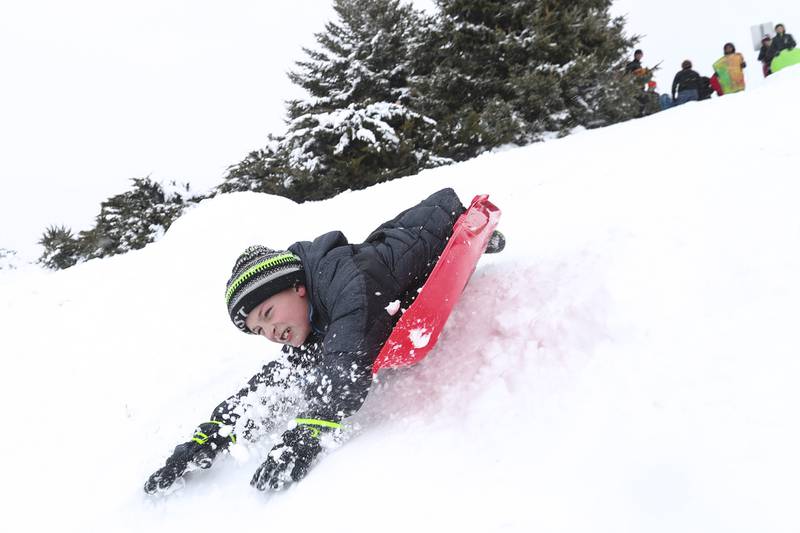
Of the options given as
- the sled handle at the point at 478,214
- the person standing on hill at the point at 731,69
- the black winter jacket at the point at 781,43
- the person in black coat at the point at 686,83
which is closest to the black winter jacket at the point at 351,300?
the sled handle at the point at 478,214

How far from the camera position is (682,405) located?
1091 millimetres

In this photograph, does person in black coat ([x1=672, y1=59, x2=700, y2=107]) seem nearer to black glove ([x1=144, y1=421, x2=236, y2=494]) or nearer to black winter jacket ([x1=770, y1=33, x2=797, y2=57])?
black winter jacket ([x1=770, y1=33, x2=797, y2=57])

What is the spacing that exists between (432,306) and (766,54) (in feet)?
30.9

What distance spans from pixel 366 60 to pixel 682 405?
9492 millimetres

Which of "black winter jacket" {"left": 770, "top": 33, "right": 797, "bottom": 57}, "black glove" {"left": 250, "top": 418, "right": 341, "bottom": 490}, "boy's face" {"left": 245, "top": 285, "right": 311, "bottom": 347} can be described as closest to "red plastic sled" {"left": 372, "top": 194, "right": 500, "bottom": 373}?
"black glove" {"left": 250, "top": 418, "right": 341, "bottom": 490}

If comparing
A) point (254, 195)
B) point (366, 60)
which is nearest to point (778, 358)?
point (254, 195)

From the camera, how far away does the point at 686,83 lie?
24.8 ft

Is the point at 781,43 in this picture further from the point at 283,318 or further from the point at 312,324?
the point at 283,318

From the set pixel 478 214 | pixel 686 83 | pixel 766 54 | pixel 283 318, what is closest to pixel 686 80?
pixel 686 83

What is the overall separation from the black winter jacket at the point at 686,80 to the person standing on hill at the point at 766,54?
133 centimetres

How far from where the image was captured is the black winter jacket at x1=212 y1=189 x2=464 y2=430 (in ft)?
5.12

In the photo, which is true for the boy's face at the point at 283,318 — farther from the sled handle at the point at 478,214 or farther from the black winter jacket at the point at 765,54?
the black winter jacket at the point at 765,54

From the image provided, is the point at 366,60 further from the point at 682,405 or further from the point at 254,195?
the point at 682,405

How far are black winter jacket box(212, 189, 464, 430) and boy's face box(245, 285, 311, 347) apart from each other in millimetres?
50
